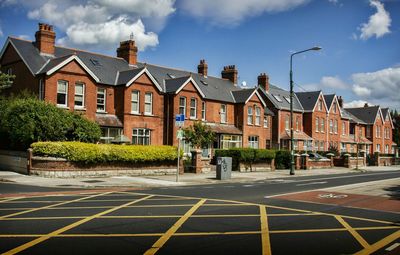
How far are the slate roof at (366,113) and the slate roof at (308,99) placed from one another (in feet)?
65.8

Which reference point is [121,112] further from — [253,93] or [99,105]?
[253,93]

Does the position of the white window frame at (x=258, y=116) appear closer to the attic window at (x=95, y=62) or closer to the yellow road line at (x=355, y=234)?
the attic window at (x=95, y=62)

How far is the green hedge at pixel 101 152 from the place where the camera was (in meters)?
23.2

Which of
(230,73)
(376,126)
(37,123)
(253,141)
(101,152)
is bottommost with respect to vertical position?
(101,152)

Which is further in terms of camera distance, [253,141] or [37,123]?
[253,141]

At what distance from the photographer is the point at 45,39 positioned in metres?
34.2

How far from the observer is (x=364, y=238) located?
9023 mm

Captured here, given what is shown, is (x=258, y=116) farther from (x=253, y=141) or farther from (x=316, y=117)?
(x=316, y=117)

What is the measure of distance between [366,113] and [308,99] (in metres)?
22.8

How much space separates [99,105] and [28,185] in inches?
639

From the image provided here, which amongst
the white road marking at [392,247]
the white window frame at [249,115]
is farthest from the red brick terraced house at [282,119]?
the white road marking at [392,247]

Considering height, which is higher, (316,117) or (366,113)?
(366,113)

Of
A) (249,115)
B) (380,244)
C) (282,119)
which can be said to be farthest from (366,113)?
(380,244)

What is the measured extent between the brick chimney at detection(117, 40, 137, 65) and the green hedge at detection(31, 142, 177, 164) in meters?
14.7
